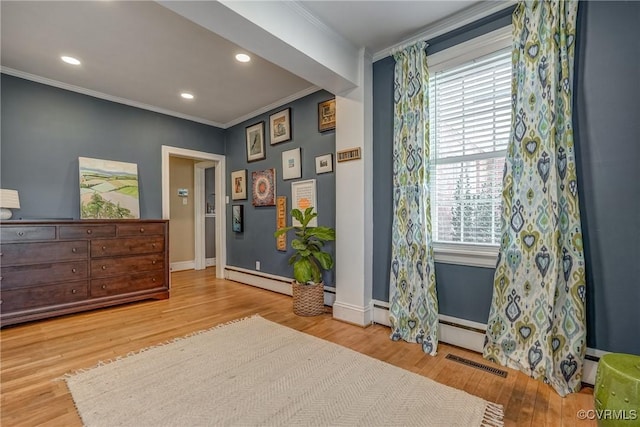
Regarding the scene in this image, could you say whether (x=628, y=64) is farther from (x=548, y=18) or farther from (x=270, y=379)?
(x=270, y=379)

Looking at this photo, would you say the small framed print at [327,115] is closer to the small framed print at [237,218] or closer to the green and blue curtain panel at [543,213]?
the green and blue curtain panel at [543,213]

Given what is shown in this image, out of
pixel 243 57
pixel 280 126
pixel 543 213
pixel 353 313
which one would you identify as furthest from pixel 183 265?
pixel 543 213

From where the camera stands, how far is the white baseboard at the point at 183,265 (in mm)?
5420

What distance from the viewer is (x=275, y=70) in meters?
2.93

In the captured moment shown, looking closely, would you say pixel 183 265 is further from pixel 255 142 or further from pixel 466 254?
pixel 466 254

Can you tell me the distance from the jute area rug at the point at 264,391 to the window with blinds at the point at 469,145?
1185mm

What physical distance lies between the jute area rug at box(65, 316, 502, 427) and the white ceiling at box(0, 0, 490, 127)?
2501 mm

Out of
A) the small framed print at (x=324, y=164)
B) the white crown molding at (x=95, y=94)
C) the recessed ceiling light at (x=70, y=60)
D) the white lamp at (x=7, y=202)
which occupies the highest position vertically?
the recessed ceiling light at (x=70, y=60)

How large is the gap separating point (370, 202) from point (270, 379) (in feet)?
5.53

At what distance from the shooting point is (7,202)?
2.67m

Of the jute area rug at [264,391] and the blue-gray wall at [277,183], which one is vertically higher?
the blue-gray wall at [277,183]

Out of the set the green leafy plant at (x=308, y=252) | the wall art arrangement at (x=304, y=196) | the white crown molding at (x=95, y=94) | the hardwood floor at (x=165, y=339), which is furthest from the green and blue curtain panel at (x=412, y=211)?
the white crown molding at (x=95, y=94)

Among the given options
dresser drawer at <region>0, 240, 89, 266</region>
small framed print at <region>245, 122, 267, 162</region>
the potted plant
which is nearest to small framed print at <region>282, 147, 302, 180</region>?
small framed print at <region>245, 122, 267, 162</region>

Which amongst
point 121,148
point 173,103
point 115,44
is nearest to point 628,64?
point 115,44
